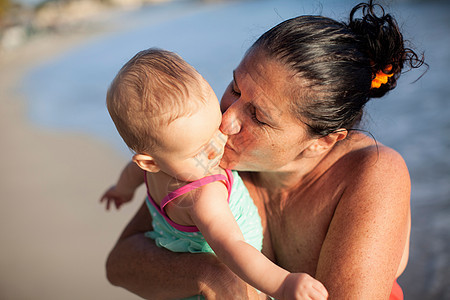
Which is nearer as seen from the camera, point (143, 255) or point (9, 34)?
point (143, 255)

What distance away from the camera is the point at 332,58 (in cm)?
171

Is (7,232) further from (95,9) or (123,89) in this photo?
(95,9)

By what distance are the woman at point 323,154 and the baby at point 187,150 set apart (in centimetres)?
18

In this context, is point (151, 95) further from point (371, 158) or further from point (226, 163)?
point (371, 158)

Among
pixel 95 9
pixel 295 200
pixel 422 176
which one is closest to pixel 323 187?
pixel 295 200

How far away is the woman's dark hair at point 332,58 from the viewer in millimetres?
1705

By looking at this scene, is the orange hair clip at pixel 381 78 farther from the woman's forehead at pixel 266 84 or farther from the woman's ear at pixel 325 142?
the woman's forehead at pixel 266 84

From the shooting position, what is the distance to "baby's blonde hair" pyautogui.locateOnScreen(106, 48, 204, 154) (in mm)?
1558

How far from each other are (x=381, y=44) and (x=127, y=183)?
1.63 metres

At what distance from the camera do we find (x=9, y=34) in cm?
2341

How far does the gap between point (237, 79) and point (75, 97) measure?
8420mm

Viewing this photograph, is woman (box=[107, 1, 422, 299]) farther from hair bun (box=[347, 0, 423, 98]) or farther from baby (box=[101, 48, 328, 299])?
baby (box=[101, 48, 328, 299])

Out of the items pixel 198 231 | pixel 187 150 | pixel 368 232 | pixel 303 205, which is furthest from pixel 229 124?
pixel 368 232

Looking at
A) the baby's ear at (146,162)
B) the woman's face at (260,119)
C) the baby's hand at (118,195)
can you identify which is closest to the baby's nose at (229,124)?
the woman's face at (260,119)
